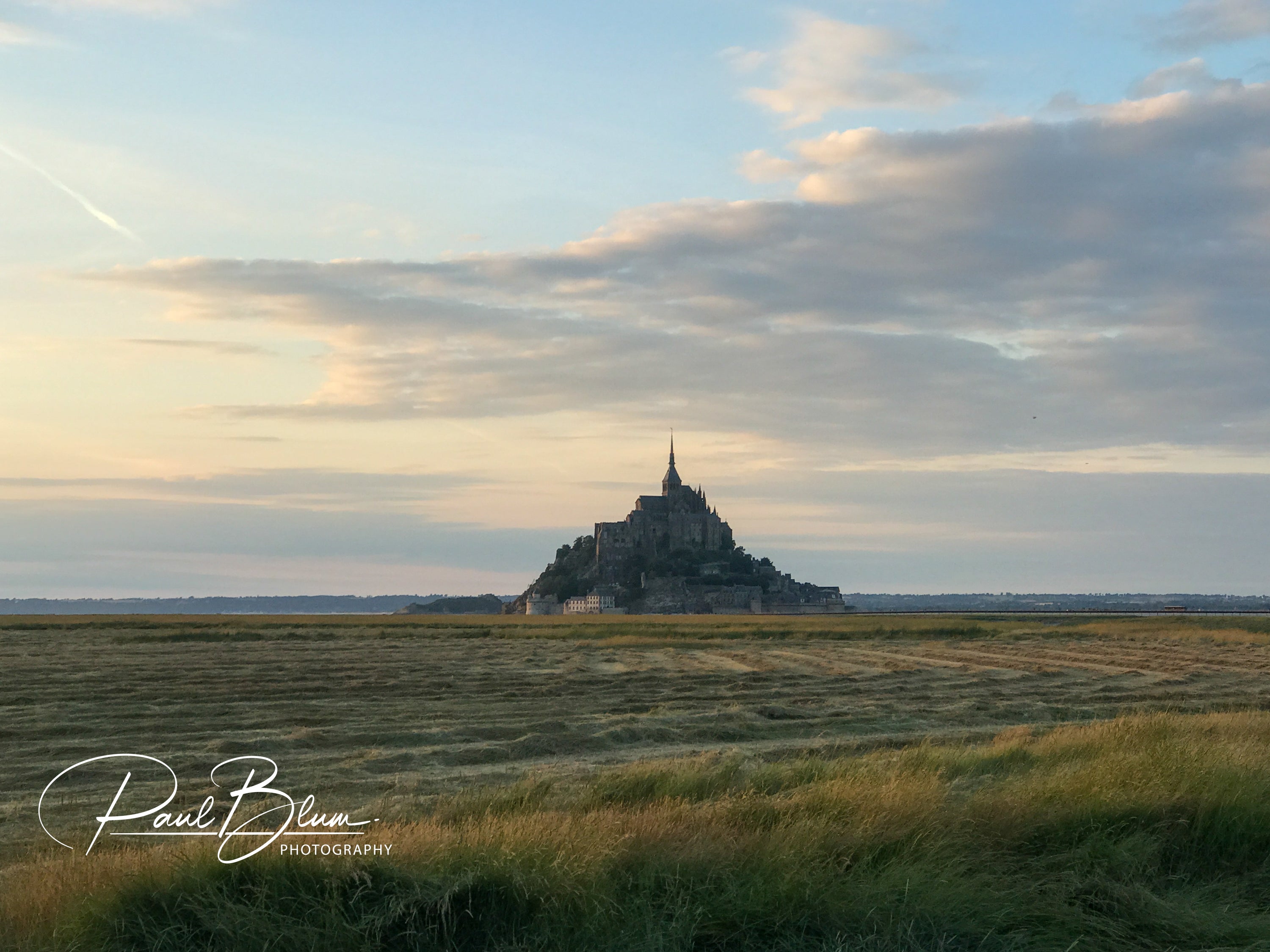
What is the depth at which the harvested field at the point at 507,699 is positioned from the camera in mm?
13281

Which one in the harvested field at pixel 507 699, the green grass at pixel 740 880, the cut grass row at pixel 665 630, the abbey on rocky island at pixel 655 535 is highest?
the abbey on rocky island at pixel 655 535

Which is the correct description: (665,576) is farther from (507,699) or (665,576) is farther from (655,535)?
(507,699)

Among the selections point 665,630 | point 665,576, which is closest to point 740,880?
point 665,630

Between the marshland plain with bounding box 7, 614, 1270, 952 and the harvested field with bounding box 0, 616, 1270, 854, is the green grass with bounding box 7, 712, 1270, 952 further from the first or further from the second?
the harvested field with bounding box 0, 616, 1270, 854

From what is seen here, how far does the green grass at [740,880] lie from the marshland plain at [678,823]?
2 centimetres

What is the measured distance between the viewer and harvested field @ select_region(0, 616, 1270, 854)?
1328 cm

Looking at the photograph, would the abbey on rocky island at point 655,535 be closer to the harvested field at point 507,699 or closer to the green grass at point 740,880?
the harvested field at point 507,699

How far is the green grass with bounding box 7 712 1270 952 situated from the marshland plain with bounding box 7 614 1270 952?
20mm

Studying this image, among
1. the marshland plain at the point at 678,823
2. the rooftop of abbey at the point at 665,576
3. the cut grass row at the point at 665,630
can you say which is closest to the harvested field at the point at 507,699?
the marshland plain at the point at 678,823

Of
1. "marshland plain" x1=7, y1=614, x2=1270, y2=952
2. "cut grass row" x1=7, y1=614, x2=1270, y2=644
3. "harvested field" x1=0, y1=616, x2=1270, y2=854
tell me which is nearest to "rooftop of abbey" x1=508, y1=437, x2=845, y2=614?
"cut grass row" x1=7, y1=614, x2=1270, y2=644

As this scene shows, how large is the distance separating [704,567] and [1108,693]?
157162 millimetres

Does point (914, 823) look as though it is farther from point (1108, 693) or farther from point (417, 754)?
point (1108, 693)

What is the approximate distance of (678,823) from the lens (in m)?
7.71

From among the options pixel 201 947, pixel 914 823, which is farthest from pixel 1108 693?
pixel 201 947
